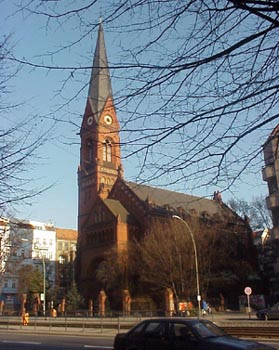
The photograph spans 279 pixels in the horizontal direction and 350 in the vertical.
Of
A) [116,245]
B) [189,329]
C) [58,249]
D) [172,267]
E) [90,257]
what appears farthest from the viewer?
[58,249]

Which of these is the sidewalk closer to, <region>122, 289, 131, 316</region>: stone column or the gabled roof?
<region>122, 289, 131, 316</region>: stone column

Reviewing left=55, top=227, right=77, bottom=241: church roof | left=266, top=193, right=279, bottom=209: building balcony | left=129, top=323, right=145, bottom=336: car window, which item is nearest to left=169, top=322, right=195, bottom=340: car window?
left=129, top=323, right=145, bottom=336: car window

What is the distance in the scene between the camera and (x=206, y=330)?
9.20 m

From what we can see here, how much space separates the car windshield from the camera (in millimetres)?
8973

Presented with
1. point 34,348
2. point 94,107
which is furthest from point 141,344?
point 34,348

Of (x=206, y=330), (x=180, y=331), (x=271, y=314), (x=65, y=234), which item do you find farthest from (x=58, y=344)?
(x=65, y=234)

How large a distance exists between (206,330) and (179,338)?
588 mm

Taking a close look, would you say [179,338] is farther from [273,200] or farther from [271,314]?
[273,200]

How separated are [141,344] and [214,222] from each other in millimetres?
52620

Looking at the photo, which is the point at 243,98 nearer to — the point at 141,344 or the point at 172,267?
the point at 141,344

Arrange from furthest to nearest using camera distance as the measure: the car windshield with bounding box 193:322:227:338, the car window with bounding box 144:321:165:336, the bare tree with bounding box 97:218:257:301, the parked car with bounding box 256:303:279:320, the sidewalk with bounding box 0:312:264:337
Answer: the bare tree with bounding box 97:218:257:301, the parked car with bounding box 256:303:279:320, the sidewalk with bounding box 0:312:264:337, the car window with bounding box 144:321:165:336, the car windshield with bounding box 193:322:227:338

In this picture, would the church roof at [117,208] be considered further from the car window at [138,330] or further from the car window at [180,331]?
the car window at [180,331]

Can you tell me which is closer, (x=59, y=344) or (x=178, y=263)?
(x=59, y=344)

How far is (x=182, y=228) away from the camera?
53.7m
